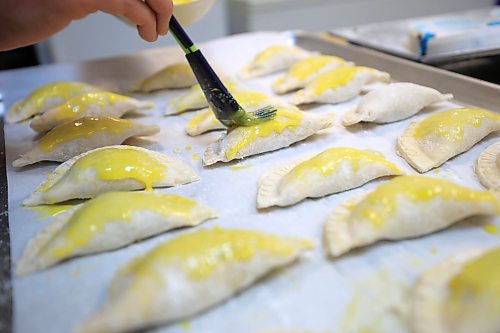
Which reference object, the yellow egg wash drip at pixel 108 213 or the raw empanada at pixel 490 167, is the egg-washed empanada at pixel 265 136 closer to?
the yellow egg wash drip at pixel 108 213

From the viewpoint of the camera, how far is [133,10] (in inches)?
59.0

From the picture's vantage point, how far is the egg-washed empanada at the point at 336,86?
1.83 m

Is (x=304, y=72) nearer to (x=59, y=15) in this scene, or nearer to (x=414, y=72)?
(x=414, y=72)

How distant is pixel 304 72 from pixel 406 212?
1.21 metres

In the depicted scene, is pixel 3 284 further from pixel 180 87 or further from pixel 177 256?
pixel 180 87

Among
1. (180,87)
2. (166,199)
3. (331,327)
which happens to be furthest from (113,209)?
(180,87)

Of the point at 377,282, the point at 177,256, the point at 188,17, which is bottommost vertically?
the point at 377,282

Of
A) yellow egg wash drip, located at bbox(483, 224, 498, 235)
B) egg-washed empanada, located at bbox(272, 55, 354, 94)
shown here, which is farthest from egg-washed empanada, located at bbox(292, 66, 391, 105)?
yellow egg wash drip, located at bbox(483, 224, 498, 235)

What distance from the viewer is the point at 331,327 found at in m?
0.80

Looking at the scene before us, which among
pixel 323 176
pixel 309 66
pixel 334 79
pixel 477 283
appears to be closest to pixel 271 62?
pixel 309 66

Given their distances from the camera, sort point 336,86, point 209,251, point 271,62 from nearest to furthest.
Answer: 1. point 209,251
2. point 336,86
3. point 271,62

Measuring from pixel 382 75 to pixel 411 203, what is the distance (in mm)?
1074

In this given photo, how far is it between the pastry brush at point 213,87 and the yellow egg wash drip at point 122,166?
11.9 inches

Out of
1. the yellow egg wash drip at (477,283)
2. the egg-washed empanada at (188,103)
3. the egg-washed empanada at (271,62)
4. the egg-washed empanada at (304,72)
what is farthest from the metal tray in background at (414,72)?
the yellow egg wash drip at (477,283)
